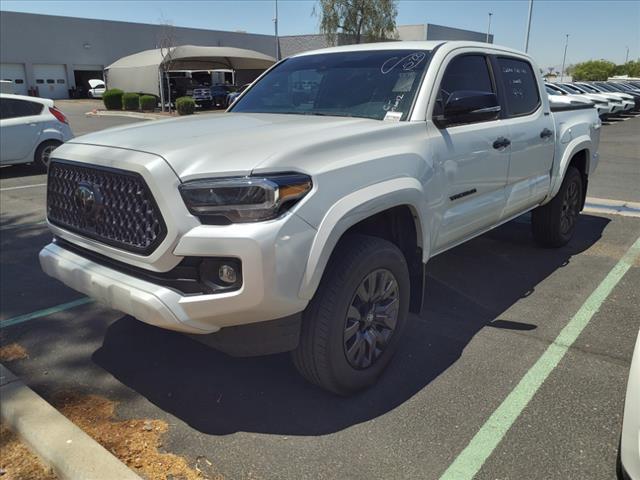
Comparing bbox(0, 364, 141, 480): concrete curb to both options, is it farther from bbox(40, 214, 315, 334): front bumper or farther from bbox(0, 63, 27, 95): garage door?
bbox(0, 63, 27, 95): garage door

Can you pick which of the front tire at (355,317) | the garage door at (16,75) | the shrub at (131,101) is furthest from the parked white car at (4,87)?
the garage door at (16,75)

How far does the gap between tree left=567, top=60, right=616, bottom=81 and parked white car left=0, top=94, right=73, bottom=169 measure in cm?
7916

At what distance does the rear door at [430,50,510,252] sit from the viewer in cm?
359

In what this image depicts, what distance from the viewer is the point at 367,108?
366cm

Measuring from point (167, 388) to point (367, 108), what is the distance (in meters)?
2.15

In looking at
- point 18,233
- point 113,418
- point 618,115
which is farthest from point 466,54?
point 618,115

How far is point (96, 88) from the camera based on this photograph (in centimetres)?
4725

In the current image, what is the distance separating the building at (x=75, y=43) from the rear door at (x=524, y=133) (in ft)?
128

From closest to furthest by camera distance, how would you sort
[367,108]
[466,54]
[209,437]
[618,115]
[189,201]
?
[189,201] → [209,437] → [367,108] → [466,54] → [618,115]

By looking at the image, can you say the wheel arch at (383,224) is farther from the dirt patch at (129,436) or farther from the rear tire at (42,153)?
the rear tire at (42,153)

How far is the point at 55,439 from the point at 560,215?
4.93 metres

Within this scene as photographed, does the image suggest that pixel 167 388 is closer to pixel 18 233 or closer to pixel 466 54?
pixel 466 54

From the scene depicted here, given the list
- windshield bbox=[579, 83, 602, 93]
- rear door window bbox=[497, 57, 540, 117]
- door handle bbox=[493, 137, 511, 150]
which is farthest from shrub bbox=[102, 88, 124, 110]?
door handle bbox=[493, 137, 511, 150]

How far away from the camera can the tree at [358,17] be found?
40.2 m
